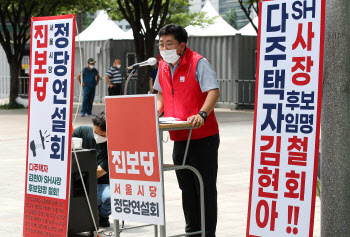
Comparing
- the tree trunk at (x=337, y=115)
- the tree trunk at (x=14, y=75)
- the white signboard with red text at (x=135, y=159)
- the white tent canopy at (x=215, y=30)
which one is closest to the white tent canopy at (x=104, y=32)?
the white tent canopy at (x=215, y=30)

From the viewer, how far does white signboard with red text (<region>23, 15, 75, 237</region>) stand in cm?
546

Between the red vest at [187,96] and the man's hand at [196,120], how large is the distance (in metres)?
0.38

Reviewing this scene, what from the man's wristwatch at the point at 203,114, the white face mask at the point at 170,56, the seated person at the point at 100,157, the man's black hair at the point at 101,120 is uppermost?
the white face mask at the point at 170,56

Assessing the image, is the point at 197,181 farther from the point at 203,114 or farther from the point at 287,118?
the point at 287,118

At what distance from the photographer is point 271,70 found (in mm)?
4527

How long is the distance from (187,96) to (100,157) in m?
A: 1.90

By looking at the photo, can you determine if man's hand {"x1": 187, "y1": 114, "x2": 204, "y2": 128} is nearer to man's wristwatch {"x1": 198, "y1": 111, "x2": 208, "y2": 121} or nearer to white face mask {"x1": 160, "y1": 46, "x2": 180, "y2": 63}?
man's wristwatch {"x1": 198, "y1": 111, "x2": 208, "y2": 121}

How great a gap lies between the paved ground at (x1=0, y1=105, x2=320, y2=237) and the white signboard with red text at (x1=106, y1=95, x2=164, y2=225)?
5.53 ft

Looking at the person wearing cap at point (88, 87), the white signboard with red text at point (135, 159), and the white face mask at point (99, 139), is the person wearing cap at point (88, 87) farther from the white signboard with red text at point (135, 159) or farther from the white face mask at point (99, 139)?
the white signboard with red text at point (135, 159)

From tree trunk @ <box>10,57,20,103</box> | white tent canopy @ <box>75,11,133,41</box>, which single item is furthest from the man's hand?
white tent canopy @ <box>75,11,133,41</box>

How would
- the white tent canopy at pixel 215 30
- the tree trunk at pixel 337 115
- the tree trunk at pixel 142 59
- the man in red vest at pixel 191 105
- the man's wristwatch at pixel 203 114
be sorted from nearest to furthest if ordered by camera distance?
the tree trunk at pixel 337 115
the man's wristwatch at pixel 203 114
the man in red vest at pixel 191 105
the tree trunk at pixel 142 59
the white tent canopy at pixel 215 30

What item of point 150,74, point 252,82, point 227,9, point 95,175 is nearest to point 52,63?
point 95,175

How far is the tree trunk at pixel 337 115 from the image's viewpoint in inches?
190

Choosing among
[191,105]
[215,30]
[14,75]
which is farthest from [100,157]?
[215,30]
